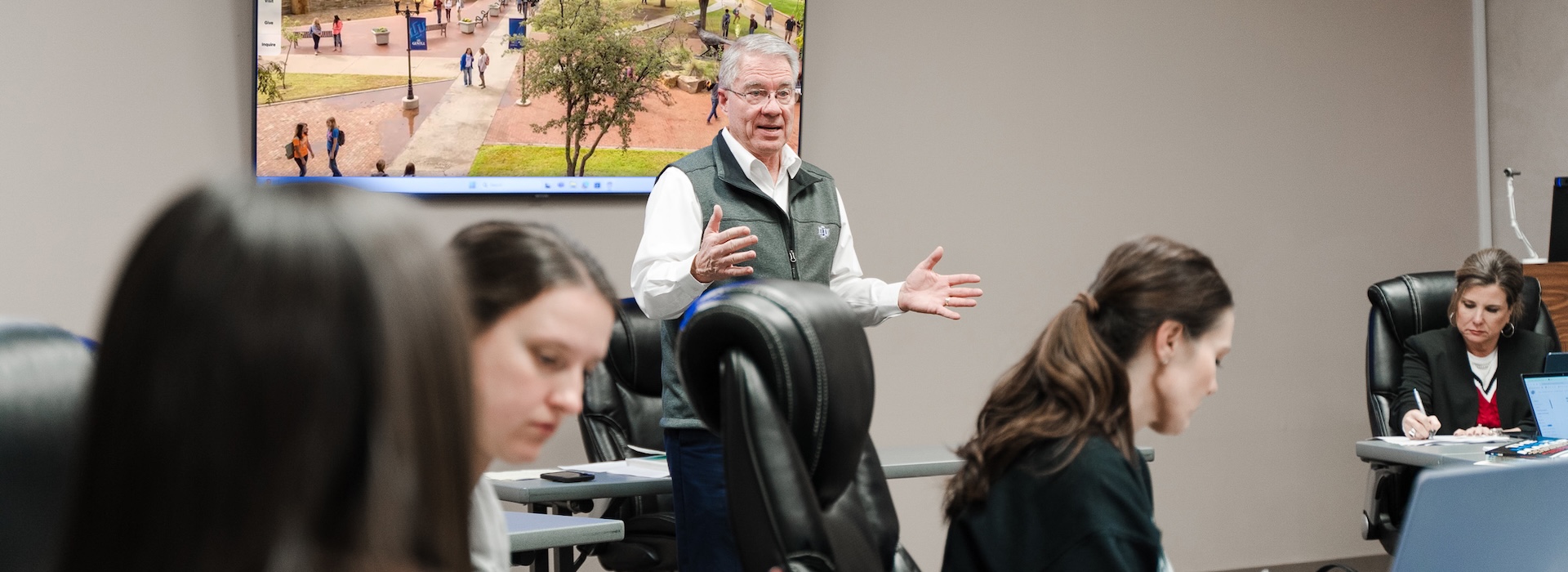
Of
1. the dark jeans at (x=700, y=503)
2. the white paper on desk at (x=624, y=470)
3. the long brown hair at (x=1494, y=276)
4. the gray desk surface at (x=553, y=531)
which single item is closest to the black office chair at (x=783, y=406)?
the dark jeans at (x=700, y=503)

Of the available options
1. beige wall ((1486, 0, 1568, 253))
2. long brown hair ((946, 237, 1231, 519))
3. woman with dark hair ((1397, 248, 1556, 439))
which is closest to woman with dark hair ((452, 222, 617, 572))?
long brown hair ((946, 237, 1231, 519))

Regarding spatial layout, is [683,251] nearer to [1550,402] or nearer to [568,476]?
[568,476]

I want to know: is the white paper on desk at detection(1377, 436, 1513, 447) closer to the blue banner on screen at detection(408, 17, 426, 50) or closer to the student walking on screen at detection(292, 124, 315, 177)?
the blue banner on screen at detection(408, 17, 426, 50)

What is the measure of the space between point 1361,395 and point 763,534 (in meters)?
4.39

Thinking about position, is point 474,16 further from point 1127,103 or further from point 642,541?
point 1127,103

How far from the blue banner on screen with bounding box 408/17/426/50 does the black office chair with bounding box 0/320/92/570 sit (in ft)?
8.64

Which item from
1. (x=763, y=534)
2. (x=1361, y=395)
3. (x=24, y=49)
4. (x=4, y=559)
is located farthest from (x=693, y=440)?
(x=1361, y=395)

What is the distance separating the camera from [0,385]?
1038mm

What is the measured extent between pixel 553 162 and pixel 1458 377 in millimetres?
2742

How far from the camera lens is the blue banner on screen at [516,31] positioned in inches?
145

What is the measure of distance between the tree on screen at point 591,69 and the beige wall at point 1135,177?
0.75ft

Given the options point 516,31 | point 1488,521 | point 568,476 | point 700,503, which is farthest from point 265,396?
point 516,31

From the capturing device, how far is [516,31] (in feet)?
12.1

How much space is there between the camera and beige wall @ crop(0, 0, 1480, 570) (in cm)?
379
